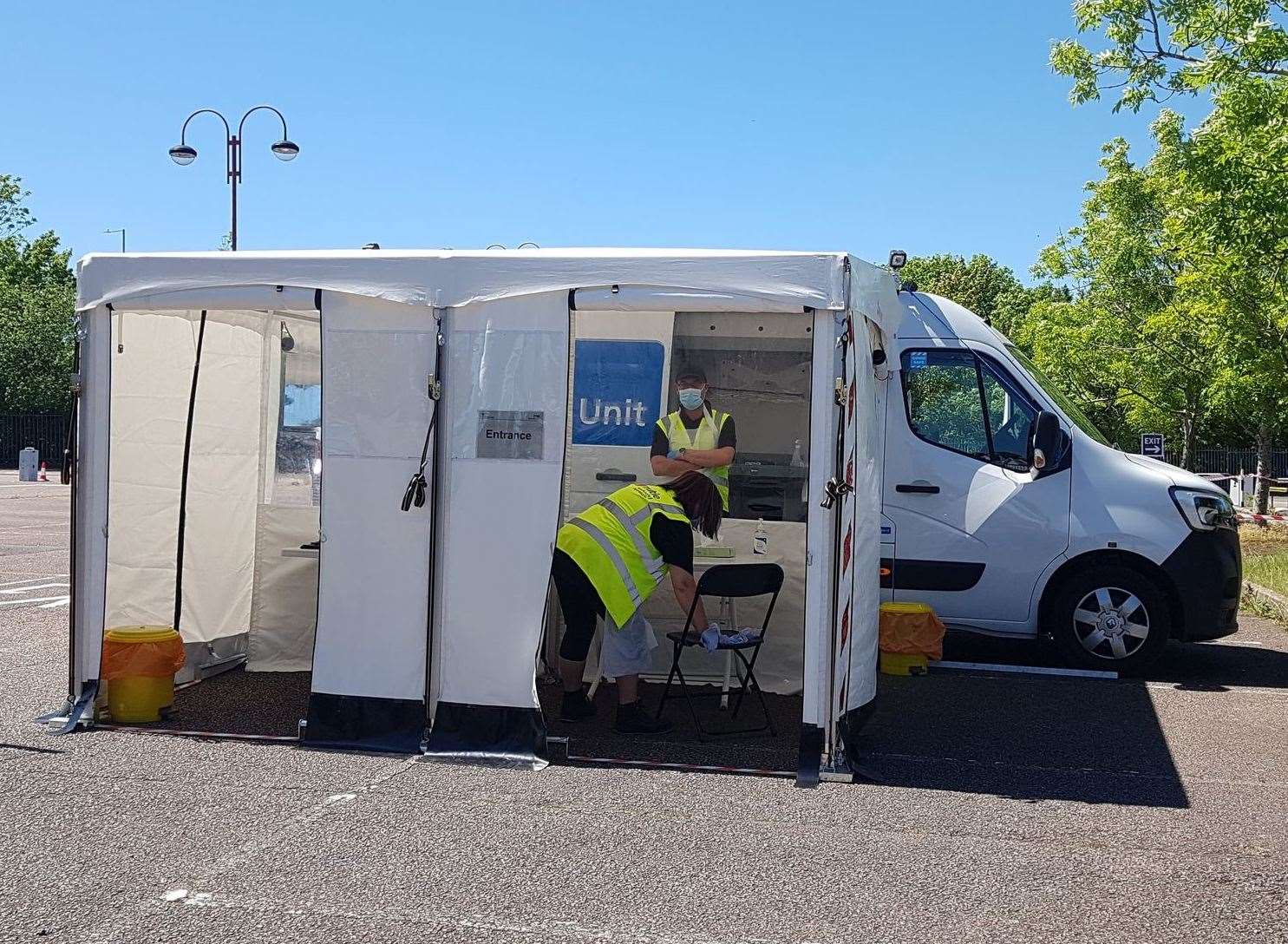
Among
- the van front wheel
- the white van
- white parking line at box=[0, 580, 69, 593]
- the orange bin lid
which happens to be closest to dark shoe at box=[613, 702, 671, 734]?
the orange bin lid

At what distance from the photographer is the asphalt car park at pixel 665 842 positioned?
462 cm

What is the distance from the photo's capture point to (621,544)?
7.39m

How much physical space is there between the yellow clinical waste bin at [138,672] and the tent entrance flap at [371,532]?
964 mm

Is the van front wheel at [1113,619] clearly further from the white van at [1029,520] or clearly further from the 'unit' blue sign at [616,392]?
the 'unit' blue sign at [616,392]

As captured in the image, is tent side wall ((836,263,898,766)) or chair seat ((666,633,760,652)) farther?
chair seat ((666,633,760,652))

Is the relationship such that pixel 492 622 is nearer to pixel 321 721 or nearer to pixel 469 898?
pixel 321 721

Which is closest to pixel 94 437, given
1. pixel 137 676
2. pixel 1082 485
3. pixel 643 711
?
pixel 137 676

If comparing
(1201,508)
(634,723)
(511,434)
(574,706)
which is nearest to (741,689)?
(634,723)

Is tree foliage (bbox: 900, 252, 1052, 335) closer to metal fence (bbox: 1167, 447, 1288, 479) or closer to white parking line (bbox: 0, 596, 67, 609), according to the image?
metal fence (bbox: 1167, 447, 1288, 479)

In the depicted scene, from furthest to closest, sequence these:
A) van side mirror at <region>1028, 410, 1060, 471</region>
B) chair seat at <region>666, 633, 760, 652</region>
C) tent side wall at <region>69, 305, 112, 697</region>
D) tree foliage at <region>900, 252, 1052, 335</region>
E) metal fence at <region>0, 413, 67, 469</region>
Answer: tree foliage at <region>900, 252, 1052, 335</region> < metal fence at <region>0, 413, 67, 469</region> < van side mirror at <region>1028, 410, 1060, 471</region> < tent side wall at <region>69, 305, 112, 697</region> < chair seat at <region>666, 633, 760, 652</region>

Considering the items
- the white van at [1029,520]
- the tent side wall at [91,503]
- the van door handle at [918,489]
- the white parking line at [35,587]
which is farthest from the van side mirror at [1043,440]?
the white parking line at [35,587]

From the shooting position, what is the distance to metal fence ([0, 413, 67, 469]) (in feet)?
157

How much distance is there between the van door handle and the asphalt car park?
193 cm

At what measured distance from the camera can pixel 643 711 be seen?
7.68m
